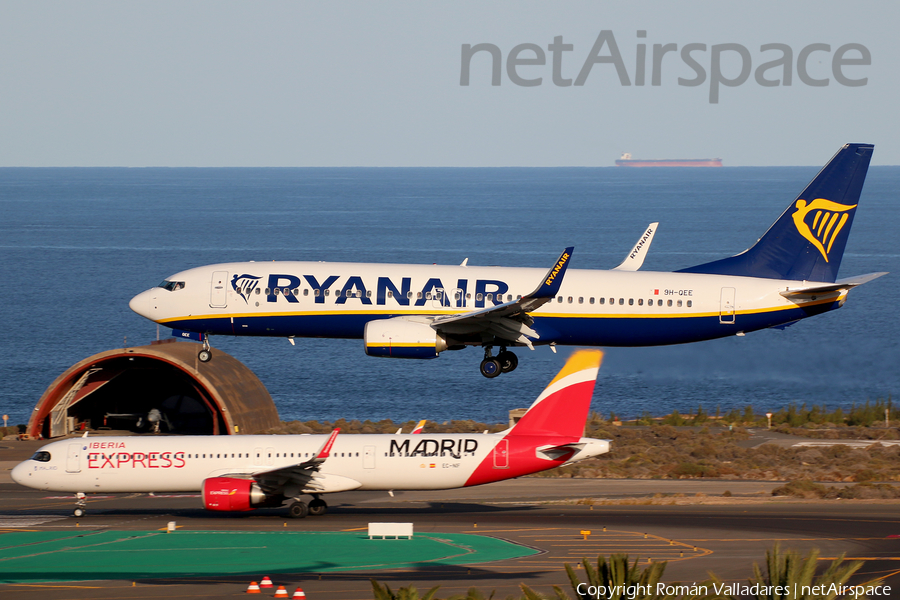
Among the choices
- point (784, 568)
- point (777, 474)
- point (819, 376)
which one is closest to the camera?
point (784, 568)

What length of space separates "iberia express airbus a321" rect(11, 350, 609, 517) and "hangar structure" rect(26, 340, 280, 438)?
1792 centimetres

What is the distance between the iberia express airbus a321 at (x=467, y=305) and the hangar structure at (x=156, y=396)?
65.3 feet

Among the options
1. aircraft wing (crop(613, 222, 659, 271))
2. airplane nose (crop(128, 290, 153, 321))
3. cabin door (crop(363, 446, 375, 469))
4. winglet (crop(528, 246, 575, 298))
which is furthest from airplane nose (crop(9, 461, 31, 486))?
aircraft wing (crop(613, 222, 659, 271))

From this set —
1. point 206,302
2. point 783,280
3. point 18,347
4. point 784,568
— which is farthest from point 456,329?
point 18,347

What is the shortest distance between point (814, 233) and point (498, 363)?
17.6 metres

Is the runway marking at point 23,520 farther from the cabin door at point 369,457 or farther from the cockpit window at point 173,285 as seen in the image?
the cabin door at point 369,457

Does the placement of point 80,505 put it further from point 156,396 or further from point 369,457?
point 156,396

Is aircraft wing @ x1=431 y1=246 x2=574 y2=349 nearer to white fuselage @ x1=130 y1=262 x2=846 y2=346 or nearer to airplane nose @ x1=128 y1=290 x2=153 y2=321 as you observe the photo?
white fuselage @ x1=130 y1=262 x2=846 y2=346

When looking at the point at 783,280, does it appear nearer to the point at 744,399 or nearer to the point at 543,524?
the point at 543,524

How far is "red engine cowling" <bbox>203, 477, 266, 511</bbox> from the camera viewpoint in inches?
1905

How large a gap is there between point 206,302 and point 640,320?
20.0 metres

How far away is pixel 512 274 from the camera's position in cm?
4906

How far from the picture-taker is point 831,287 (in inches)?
1861

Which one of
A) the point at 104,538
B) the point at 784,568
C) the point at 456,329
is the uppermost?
the point at 456,329
